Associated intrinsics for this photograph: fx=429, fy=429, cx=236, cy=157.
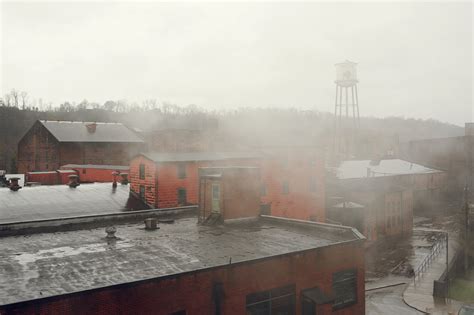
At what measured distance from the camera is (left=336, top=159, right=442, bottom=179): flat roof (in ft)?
124

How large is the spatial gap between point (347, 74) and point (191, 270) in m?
40.7

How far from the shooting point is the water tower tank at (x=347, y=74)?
1770 inches

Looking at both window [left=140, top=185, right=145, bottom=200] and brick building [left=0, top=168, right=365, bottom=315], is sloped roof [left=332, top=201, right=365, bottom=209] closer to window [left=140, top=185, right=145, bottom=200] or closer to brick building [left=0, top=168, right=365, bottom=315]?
window [left=140, top=185, right=145, bottom=200]

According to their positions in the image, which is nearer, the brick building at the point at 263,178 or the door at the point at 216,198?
the door at the point at 216,198

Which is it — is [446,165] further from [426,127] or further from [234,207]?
[234,207]

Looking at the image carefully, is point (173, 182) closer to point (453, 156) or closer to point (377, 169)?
point (377, 169)

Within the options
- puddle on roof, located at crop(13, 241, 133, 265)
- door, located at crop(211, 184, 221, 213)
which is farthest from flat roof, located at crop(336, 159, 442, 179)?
puddle on roof, located at crop(13, 241, 133, 265)

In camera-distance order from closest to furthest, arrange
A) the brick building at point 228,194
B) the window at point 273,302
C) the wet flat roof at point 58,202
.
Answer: the window at point 273,302 → the brick building at point 228,194 → the wet flat roof at point 58,202

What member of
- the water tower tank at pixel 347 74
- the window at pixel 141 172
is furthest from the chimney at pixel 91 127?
the water tower tank at pixel 347 74

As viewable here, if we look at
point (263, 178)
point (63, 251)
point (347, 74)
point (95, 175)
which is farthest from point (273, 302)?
point (347, 74)

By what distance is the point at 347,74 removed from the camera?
1779 inches

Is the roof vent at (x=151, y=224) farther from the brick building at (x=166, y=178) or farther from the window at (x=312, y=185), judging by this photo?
the window at (x=312, y=185)

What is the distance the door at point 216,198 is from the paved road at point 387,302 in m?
7.43

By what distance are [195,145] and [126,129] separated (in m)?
14.6
